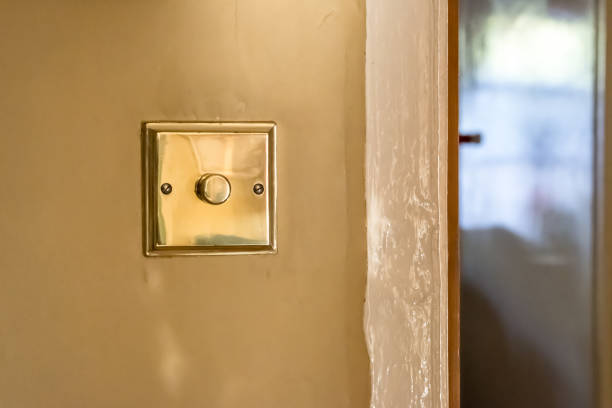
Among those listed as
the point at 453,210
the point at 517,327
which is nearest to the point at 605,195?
the point at 517,327

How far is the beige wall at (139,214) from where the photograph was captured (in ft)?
1.04

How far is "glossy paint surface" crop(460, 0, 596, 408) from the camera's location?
4.33 ft

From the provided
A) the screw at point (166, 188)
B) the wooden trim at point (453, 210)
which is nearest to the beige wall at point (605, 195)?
the wooden trim at point (453, 210)

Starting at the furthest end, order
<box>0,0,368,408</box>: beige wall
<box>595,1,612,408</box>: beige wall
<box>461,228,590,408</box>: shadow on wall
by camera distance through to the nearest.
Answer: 1. <box>461,228,590,408</box>: shadow on wall
2. <box>595,1,612,408</box>: beige wall
3. <box>0,0,368,408</box>: beige wall

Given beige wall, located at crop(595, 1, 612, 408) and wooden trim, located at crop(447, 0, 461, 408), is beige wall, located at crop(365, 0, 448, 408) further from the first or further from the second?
beige wall, located at crop(595, 1, 612, 408)

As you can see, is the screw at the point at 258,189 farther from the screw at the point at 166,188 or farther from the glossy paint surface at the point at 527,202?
the glossy paint surface at the point at 527,202

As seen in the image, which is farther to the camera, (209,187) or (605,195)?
(605,195)

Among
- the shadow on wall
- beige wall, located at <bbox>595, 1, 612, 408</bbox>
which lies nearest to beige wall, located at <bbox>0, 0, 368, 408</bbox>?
beige wall, located at <bbox>595, 1, 612, 408</bbox>

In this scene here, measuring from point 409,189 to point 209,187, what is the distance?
0.12 m

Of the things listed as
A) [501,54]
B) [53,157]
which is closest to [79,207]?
[53,157]

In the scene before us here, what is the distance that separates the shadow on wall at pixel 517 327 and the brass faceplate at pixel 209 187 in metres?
1.20

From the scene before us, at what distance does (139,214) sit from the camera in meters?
0.32

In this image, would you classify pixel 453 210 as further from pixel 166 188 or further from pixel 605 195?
pixel 605 195

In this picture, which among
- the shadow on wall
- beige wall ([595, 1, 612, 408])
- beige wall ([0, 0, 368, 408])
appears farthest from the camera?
the shadow on wall
